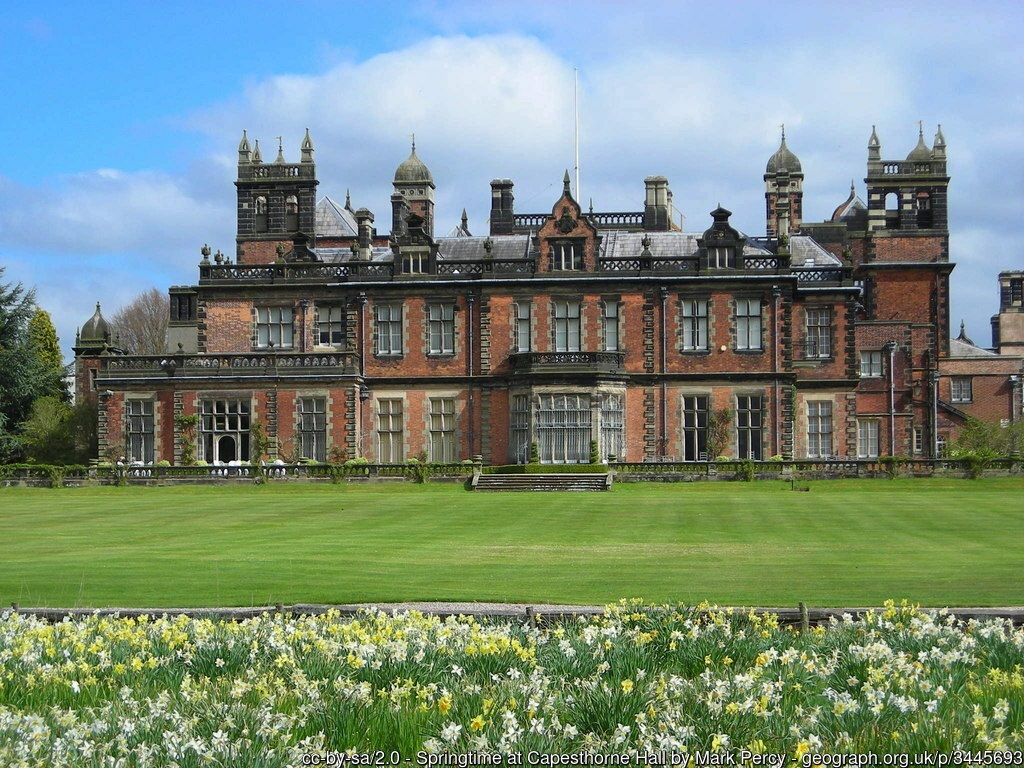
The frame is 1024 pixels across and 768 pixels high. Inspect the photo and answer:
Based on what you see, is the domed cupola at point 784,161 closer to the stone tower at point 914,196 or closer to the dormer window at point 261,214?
the stone tower at point 914,196

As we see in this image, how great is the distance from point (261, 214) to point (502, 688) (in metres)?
53.0

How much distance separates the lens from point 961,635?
12.4 m

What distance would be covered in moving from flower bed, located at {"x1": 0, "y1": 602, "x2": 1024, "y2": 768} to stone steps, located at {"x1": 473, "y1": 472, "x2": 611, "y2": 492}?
2719 cm

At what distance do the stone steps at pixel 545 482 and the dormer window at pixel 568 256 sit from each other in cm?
1127

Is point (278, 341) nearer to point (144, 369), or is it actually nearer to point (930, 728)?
point (144, 369)

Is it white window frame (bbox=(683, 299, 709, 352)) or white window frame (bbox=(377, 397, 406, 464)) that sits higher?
white window frame (bbox=(683, 299, 709, 352))

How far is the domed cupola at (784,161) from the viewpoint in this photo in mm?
75438

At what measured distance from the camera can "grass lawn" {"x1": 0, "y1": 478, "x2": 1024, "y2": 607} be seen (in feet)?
57.6

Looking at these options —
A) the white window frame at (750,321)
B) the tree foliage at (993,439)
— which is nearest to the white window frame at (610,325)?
the white window frame at (750,321)

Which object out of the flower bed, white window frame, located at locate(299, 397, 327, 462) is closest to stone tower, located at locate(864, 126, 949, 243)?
white window frame, located at locate(299, 397, 327, 462)

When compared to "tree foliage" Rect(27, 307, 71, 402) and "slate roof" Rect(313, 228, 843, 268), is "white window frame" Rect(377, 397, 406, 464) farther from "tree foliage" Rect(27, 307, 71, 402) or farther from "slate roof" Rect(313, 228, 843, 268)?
"tree foliage" Rect(27, 307, 71, 402)

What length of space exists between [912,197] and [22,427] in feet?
151

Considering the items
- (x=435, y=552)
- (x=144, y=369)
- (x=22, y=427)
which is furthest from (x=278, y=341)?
(x=435, y=552)

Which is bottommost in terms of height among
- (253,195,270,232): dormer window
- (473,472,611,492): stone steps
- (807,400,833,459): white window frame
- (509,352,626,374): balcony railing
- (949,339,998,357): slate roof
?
(473,472,611,492): stone steps
